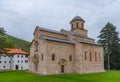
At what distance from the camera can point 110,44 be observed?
53812 millimetres

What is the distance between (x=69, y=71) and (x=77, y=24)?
17.0 meters

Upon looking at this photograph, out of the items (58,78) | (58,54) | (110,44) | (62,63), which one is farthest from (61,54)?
(110,44)

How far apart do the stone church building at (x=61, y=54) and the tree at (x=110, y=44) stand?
11.1m

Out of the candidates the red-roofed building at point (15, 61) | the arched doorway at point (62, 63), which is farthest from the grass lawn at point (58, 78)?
the red-roofed building at point (15, 61)

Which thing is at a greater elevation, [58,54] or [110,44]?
[110,44]

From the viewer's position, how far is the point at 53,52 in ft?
109

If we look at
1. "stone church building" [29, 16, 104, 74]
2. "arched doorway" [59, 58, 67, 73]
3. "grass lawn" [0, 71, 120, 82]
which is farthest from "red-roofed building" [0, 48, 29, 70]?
"grass lawn" [0, 71, 120, 82]

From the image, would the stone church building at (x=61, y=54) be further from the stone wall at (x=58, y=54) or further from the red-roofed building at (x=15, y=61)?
the red-roofed building at (x=15, y=61)

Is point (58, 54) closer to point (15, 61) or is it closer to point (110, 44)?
point (110, 44)

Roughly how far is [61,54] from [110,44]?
26.2 meters

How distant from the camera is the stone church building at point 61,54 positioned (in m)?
32.6

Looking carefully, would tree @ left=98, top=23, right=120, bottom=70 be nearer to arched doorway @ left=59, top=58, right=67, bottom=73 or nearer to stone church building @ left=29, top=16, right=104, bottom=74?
stone church building @ left=29, top=16, right=104, bottom=74

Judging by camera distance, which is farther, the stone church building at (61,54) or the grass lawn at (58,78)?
the stone church building at (61,54)

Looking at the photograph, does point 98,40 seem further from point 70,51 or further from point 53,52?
point 53,52
